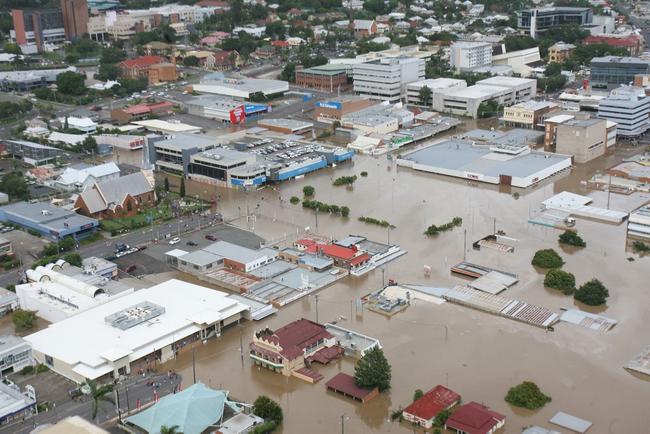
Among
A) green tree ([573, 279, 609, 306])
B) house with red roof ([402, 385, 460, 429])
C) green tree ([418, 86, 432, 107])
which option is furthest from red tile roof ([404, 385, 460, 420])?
green tree ([418, 86, 432, 107])

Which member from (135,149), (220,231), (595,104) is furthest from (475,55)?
(220,231)

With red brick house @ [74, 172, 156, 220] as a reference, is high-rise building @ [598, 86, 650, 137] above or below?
above

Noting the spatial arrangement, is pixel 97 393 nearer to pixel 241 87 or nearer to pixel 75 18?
pixel 241 87

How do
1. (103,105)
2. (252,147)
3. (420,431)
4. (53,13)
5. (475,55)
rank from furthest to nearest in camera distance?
(53,13) → (475,55) → (103,105) → (252,147) → (420,431)

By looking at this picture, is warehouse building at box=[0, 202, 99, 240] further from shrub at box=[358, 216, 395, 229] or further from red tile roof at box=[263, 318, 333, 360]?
red tile roof at box=[263, 318, 333, 360]

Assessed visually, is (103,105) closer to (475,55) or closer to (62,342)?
(475,55)
